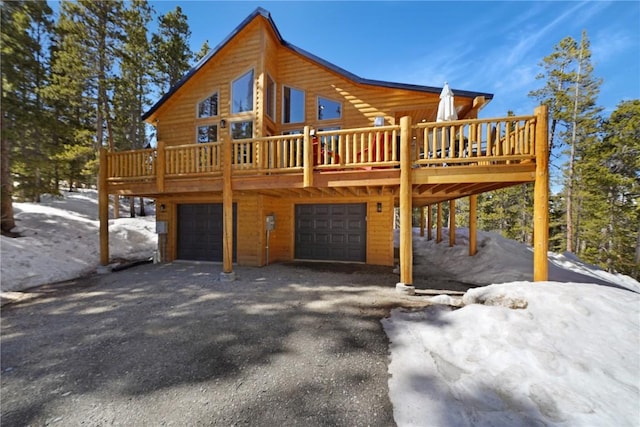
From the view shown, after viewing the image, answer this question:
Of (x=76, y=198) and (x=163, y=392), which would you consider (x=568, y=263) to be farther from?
(x=76, y=198)

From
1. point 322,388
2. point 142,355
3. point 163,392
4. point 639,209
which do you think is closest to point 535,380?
point 322,388

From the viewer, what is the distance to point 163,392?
258 cm

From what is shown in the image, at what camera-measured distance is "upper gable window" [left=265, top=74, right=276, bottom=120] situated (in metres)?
9.24

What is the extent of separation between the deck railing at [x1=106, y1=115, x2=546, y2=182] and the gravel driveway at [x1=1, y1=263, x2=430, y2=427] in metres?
3.06

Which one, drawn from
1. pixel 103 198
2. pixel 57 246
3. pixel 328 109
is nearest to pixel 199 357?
pixel 103 198

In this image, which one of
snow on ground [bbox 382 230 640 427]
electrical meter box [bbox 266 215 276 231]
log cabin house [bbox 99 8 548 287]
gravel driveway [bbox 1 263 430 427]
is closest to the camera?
snow on ground [bbox 382 230 640 427]

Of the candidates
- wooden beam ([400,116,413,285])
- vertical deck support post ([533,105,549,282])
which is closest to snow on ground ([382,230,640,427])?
vertical deck support post ([533,105,549,282])

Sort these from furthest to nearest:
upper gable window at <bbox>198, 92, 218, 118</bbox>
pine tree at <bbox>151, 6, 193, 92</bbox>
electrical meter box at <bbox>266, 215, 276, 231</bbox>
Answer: pine tree at <bbox>151, 6, 193, 92</bbox>, upper gable window at <bbox>198, 92, 218, 118</bbox>, electrical meter box at <bbox>266, 215, 276, 231</bbox>

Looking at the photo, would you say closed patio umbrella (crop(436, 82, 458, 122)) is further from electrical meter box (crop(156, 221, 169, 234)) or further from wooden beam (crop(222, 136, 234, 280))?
electrical meter box (crop(156, 221, 169, 234))

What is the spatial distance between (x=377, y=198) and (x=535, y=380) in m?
6.73

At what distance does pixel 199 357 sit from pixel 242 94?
8816mm

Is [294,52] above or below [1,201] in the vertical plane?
above

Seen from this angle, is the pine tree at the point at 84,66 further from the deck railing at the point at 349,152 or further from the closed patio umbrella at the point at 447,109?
the closed patio umbrella at the point at 447,109

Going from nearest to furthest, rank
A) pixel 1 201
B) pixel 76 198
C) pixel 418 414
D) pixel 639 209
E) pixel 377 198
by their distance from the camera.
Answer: pixel 418 414 < pixel 377 198 < pixel 1 201 < pixel 639 209 < pixel 76 198
